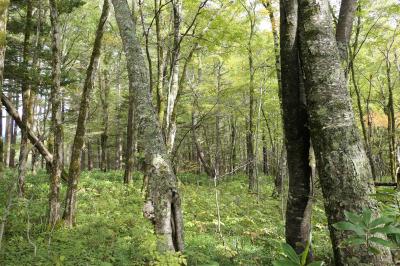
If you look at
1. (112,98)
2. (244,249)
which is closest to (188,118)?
(112,98)

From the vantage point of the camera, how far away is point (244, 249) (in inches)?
256

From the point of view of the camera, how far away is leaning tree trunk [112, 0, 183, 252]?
10.6ft

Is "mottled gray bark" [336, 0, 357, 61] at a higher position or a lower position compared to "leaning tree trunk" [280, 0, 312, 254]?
higher

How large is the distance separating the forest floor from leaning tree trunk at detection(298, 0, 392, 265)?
1.09 meters

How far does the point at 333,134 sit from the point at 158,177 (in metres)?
1.73

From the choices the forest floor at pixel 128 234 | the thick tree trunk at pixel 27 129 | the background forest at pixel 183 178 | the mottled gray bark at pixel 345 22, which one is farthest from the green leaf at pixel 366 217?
the thick tree trunk at pixel 27 129

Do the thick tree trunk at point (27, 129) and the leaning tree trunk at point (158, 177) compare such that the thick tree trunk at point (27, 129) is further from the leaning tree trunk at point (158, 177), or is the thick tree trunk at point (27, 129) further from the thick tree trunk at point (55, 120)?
the leaning tree trunk at point (158, 177)

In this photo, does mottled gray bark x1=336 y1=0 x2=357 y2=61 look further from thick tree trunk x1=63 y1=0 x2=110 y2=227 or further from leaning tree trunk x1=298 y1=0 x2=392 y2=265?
thick tree trunk x1=63 y1=0 x2=110 y2=227

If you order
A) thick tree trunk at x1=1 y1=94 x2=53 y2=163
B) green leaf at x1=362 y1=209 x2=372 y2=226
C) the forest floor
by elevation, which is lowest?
the forest floor

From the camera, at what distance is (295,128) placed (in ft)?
11.3

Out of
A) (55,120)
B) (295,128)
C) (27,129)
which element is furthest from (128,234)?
(295,128)

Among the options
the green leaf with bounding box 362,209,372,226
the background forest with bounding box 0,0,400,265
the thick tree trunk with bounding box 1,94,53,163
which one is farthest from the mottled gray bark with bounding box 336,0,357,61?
the thick tree trunk with bounding box 1,94,53,163

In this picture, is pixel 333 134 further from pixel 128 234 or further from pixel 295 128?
pixel 128 234

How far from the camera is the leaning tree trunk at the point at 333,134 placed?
2473mm
